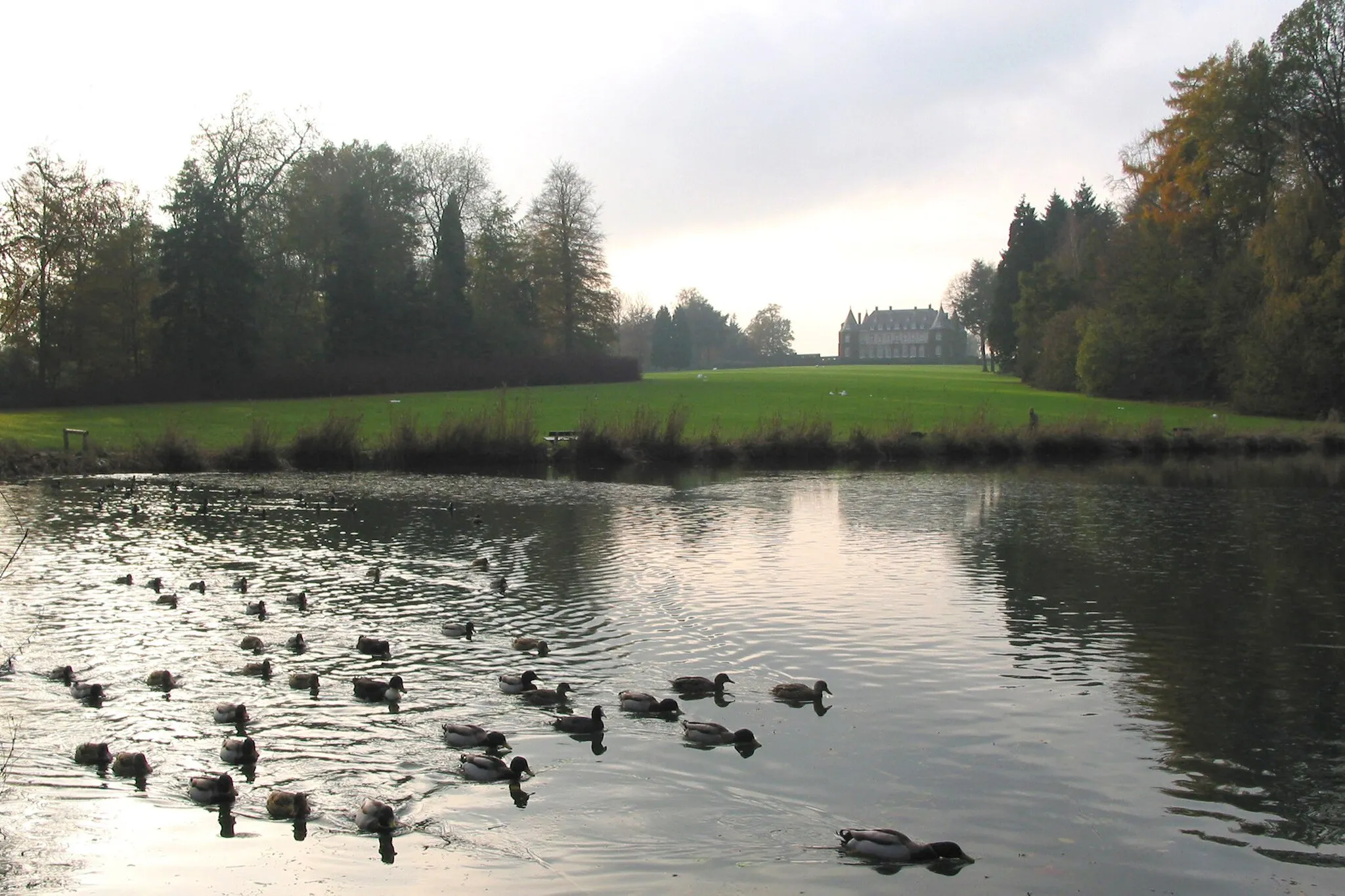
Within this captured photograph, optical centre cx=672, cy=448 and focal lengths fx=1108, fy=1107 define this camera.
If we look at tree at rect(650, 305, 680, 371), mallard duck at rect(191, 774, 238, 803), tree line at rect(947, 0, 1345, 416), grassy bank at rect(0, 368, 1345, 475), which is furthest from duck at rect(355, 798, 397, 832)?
tree at rect(650, 305, 680, 371)

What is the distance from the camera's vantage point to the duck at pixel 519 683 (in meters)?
12.6

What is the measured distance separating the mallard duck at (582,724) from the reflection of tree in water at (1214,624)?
5545 millimetres

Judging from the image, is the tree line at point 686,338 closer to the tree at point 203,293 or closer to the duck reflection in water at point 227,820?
the tree at point 203,293

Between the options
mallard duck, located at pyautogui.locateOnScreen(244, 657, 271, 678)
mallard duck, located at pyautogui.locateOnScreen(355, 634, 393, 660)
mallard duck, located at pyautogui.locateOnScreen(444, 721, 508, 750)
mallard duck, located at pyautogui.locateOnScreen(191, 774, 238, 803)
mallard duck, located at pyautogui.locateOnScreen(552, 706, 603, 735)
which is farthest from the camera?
mallard duck, located at pyautogui.locateOnScreen(355, 634, 393, 660)

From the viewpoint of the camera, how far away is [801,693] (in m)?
12.6

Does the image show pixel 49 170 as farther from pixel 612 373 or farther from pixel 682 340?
pixel 682 340

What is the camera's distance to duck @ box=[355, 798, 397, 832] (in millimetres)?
9133

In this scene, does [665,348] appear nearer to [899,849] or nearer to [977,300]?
[977,300]

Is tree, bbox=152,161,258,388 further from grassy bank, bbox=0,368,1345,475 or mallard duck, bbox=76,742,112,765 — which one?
mallard duck, bbox=76,742,112,765

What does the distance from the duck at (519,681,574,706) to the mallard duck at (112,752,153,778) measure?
393 centimetres

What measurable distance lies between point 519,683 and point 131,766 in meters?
4.13

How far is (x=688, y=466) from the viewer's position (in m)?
43.5

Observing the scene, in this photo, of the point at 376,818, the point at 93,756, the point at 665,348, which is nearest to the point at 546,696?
the point at 376,818

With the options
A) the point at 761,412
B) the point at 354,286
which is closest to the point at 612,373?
the point at 354,286
